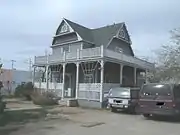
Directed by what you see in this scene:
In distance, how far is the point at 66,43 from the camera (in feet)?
99.1

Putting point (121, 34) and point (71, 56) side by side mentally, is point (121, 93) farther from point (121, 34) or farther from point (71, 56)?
point (121, 34)

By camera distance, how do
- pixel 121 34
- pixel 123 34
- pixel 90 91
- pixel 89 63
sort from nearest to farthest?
pixel 90 91 → pixel 89 63 → pixel 121 34 → pixel 123 34

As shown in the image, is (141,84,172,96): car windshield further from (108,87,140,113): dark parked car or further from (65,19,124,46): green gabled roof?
(65,19,124,46): green gabled roof

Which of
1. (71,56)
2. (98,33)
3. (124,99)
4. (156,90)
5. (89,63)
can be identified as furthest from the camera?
(98,33)

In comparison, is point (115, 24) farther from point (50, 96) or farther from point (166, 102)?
point (166, 102)

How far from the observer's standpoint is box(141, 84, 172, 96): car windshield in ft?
45.3

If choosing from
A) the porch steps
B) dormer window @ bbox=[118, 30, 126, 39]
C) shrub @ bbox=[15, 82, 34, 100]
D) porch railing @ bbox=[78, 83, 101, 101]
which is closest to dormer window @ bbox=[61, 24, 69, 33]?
dormer window @ bbox=[118, 30, 126, 39]

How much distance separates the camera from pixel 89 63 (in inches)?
1004

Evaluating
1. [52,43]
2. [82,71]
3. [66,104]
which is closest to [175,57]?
[82,71]

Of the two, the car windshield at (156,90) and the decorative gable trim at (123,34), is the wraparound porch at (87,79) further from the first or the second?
the car windshield at (156,90)

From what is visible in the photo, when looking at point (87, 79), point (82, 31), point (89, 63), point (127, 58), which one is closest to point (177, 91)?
point (127, 58)

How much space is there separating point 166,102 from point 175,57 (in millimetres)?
13432

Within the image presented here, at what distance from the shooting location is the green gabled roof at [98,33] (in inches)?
1164

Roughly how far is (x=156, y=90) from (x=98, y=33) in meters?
18.8
